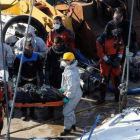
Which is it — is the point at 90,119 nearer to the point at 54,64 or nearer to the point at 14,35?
the point at 54,64

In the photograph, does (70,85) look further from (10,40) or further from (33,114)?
(10,40)

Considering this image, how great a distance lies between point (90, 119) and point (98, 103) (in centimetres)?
68

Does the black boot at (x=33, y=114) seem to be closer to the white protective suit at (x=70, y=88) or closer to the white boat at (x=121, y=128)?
the white protective suit at (x=70, y=88)

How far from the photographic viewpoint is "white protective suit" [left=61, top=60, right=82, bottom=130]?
269 inches

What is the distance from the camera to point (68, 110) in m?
7.02

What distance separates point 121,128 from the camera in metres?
5.31

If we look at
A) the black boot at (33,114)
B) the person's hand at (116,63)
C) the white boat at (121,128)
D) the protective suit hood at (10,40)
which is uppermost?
the protective suit hood at (10,40)

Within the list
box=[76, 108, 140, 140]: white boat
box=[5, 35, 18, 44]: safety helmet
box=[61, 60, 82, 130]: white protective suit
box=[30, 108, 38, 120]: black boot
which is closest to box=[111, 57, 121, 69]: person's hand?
box=[61, 60, 82, 130]: white protective suit

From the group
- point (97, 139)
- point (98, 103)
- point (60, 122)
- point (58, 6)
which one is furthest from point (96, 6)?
point (97, 139)

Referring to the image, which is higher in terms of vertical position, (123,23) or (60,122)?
(123,23)

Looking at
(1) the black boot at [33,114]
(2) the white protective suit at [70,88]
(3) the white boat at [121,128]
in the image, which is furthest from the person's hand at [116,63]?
(3) the white boat at [121,128]

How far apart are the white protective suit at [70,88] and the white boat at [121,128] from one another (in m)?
1.29

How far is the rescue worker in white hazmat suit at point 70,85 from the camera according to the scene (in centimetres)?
685

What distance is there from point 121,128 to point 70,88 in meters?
1.72
